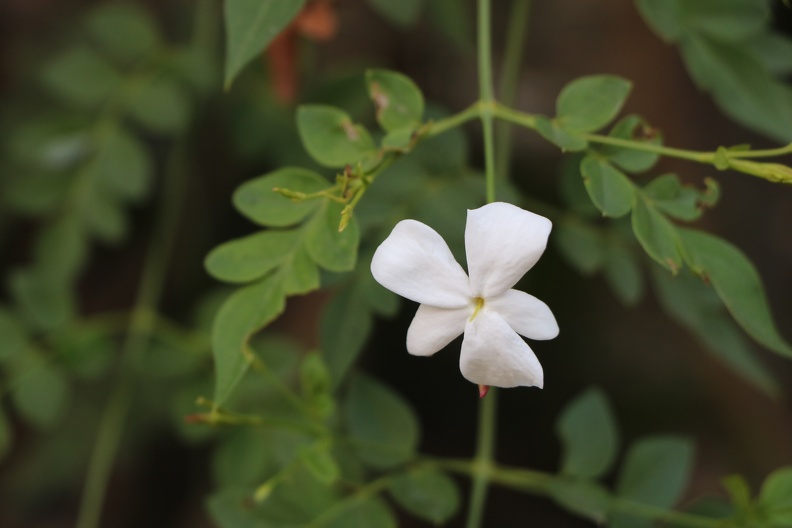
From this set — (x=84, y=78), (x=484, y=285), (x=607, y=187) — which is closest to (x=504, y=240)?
(x=484, y=285)

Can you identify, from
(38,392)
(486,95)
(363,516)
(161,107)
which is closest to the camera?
(486,95)

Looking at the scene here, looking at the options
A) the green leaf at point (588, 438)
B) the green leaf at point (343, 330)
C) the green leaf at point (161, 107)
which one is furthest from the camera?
the green leaf at point (161, 107)

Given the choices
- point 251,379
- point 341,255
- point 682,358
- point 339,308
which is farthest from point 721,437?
point 341,255

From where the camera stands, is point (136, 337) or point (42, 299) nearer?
point (42, 299)

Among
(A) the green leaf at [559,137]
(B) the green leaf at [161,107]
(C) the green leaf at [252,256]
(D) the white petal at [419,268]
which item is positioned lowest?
(D) the white petal at [419,268]

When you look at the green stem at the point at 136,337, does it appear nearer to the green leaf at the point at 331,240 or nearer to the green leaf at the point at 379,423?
the green leaf at the point at 379,423

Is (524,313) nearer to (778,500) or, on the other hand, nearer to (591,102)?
(591,102)

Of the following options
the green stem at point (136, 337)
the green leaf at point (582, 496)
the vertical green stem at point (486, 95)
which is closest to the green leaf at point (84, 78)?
the green stem at point (136, 337)
